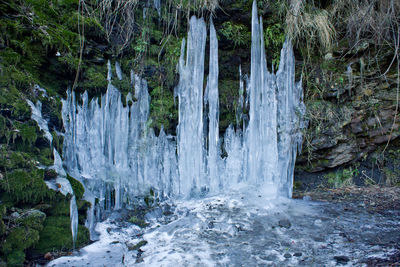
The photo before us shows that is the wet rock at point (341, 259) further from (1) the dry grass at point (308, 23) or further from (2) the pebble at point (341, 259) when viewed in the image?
(1) the dry grass at point (308, 23)

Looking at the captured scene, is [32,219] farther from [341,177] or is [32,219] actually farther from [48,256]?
[341,177]

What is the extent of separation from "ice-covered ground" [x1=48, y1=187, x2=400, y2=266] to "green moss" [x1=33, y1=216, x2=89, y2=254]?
0.65ft

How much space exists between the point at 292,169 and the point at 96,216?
11.9ft

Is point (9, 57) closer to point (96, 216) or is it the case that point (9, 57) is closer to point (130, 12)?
point (130, 12)

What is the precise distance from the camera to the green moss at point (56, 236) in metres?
2.96

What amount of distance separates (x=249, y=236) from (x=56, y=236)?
2463mm

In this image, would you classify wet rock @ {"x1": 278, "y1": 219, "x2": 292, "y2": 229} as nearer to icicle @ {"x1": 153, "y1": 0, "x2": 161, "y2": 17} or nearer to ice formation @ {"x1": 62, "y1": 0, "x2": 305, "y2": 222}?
ice formation @ {"x1": 62, "y1": 0, "x2": 305, "y2": 222}

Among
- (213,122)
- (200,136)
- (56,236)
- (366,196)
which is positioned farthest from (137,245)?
(366,196)

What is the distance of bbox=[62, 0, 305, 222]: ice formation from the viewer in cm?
472

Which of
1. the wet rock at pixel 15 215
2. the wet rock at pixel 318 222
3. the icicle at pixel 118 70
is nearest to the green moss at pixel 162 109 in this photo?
the icicle at pixel 118 70

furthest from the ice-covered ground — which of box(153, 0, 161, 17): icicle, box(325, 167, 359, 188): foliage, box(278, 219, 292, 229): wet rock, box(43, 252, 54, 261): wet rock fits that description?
box(153, 0, 161, 17): icicle

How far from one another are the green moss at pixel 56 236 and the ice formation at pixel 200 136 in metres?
1.36

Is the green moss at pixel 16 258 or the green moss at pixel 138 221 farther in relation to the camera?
the green moss at pixel 138 221

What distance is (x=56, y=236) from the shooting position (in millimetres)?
3072
